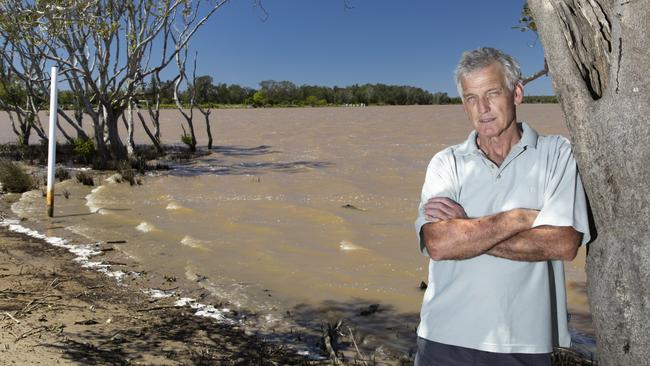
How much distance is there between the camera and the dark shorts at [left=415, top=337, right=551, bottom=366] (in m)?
2.19

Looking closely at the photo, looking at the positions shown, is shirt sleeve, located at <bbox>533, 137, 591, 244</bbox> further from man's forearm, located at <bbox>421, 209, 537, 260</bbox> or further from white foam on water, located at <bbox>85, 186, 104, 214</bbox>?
white foam on water, located at <bbox>85, 186, 104, 214</bbox>

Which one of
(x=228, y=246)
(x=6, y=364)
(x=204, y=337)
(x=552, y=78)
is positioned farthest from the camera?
(x=228, y=246)

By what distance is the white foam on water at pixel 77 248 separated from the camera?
6971 millimetres

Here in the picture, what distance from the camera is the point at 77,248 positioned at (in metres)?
8.03

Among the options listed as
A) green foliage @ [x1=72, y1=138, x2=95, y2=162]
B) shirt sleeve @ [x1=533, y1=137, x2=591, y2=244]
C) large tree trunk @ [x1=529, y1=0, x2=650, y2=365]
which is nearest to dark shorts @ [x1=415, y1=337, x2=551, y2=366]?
large tree trunk @ [x1=529, y1=0, x2=650, y2=365]

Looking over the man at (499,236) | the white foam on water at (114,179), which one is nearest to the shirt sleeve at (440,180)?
the man at (499,236)

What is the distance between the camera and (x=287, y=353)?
4582 millimetres

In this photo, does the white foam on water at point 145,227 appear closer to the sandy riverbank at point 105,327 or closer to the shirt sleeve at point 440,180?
the sandy riverbank at point 105,327

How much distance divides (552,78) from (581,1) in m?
0.27

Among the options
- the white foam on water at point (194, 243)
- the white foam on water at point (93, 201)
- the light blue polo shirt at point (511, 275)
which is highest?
the light blue polo shirt at point (511, 275)

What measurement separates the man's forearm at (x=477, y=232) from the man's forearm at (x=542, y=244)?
27 millimetres

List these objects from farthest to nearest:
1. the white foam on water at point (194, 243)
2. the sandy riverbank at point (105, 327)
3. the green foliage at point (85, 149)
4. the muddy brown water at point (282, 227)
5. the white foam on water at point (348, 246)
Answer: the green foliage at point (85, 149) < the white foam on water at point (194, 243) < the white foam on water at point (348, 246) < the muddy brown water at point (282, 227) < the sandy riverbank at point (105, 327)

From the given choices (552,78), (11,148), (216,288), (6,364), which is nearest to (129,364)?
(6,364)

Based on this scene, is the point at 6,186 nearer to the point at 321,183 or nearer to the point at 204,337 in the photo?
the point at 321,183
